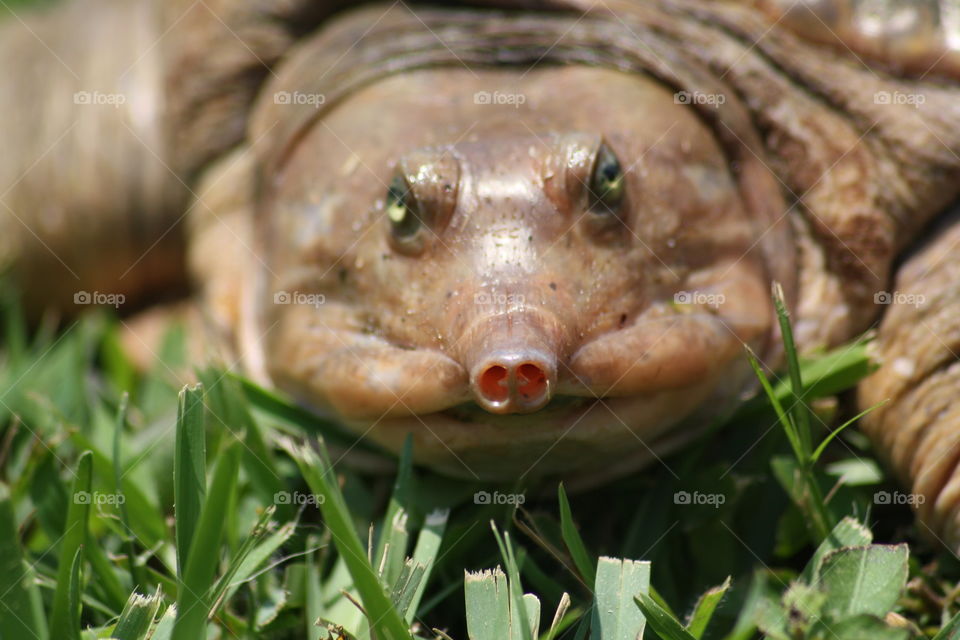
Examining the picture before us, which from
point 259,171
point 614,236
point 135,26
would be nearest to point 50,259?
point 135,26

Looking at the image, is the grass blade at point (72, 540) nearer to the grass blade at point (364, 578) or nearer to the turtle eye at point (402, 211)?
the grass blade at point (364, 578)

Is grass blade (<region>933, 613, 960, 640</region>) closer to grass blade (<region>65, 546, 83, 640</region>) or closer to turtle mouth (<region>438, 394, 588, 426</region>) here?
turtle mouth (<region>438, 394, 588, 426</region>)

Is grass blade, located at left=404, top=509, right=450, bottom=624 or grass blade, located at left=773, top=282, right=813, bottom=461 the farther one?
grass blade, located at left=773, top=282, right=813, bottom=461

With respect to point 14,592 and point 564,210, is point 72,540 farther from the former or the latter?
point 564,210

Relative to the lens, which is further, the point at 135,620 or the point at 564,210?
the point at 564,210

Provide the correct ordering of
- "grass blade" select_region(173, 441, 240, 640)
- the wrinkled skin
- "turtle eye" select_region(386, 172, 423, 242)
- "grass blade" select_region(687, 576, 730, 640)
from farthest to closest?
"turtle eye" select_region(386, 172, 423, 242)
the wrinkled skin
"grass blade" select_region(687, 576, 730, 640)
"grass blade" select_region(173, 441, 240, 640)

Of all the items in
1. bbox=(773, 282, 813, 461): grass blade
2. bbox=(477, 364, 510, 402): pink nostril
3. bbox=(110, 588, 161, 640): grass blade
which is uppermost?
bbox=(773, 282, 813, 461): grass blade

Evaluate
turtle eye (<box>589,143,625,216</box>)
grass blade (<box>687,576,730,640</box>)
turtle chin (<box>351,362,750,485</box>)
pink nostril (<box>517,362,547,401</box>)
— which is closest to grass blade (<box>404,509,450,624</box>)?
turtle chin (<box>351,362,750,485</box>)

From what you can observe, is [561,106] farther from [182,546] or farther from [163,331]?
[163,331]

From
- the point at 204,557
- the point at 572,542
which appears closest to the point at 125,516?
the point at 204,557
